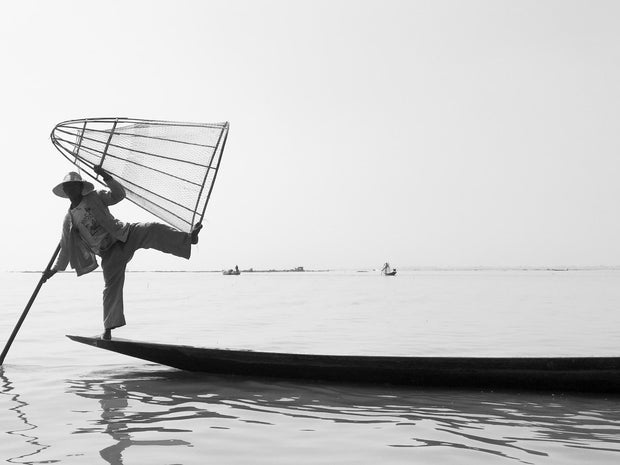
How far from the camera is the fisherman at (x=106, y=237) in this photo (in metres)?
6.20

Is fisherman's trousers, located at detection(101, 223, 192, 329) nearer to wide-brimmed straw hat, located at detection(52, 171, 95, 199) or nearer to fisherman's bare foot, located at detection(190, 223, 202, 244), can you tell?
fisherman's bare foot, located at detection(190, 223, 202, 244)

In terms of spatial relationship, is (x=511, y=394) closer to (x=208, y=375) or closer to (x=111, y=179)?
(x=208, y=375)

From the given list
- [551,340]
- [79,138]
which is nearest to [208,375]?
[79,138]

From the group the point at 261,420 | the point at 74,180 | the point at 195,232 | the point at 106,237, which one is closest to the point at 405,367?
the point at 261,420

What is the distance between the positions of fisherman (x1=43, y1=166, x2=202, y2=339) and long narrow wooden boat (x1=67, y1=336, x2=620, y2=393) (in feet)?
1.92

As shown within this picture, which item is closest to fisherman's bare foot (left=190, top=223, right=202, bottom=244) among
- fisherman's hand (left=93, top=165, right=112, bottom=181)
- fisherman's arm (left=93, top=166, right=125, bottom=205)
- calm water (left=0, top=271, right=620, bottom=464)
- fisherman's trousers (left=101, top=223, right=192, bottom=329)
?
Result: fisherman's trousers (left=101, top=223, right=192, bottom=329)

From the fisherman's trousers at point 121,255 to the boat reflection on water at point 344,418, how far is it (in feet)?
2.39

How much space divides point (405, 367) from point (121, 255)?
9.90ft

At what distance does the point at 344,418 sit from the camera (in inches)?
192

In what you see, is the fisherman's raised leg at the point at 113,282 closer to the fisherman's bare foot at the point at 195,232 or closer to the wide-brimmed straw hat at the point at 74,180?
the wide-brimmed straw hat at the point at 74,180

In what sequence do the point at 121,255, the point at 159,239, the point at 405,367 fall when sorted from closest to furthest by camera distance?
the point at 405,367, the point at 159,239, the point at 121,255

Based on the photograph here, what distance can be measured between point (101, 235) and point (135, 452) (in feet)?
9.47

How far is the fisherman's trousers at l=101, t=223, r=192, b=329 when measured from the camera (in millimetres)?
6344

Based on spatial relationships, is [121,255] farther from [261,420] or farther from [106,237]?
[261,420]
